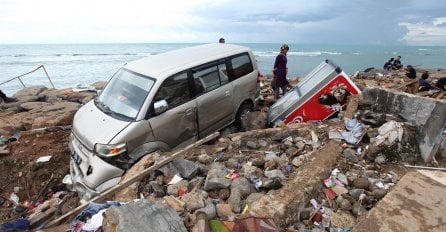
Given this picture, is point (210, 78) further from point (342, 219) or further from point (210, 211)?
point (342, 219)

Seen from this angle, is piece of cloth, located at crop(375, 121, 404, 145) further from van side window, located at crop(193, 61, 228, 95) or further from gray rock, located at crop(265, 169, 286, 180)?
van side window, located at crop(193, 61, 228, 95)

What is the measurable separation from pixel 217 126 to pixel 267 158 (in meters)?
1.79

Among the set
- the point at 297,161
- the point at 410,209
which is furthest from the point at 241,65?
the point at 410,209

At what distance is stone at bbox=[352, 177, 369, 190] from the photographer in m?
3.85

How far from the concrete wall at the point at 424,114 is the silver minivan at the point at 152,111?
2990 mm

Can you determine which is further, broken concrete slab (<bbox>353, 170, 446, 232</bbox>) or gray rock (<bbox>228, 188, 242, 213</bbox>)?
gray rock (<bbox>228, 188, 242, 213</bbox>)

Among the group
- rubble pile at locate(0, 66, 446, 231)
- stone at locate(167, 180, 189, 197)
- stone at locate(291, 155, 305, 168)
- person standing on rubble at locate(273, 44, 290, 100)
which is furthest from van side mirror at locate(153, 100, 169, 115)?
person standing on rubble at locate(273, 44, 290, 100)

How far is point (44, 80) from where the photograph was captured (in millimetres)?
24453

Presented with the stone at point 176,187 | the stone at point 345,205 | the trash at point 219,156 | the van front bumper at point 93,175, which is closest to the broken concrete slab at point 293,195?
the stone at point 345,205

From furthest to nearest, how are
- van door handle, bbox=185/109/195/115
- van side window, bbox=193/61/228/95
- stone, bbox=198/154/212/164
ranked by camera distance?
1. van side window, bbox=193/61/228/95
2. van door handle, bbox=185/109/195/115
3. stone, bbox=198/154/212/164

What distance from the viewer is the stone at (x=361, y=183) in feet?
12.6

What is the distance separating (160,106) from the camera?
478cm

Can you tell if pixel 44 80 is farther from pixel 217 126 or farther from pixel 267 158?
pixel 267 158

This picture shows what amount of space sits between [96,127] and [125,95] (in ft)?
Answer: 2.52
